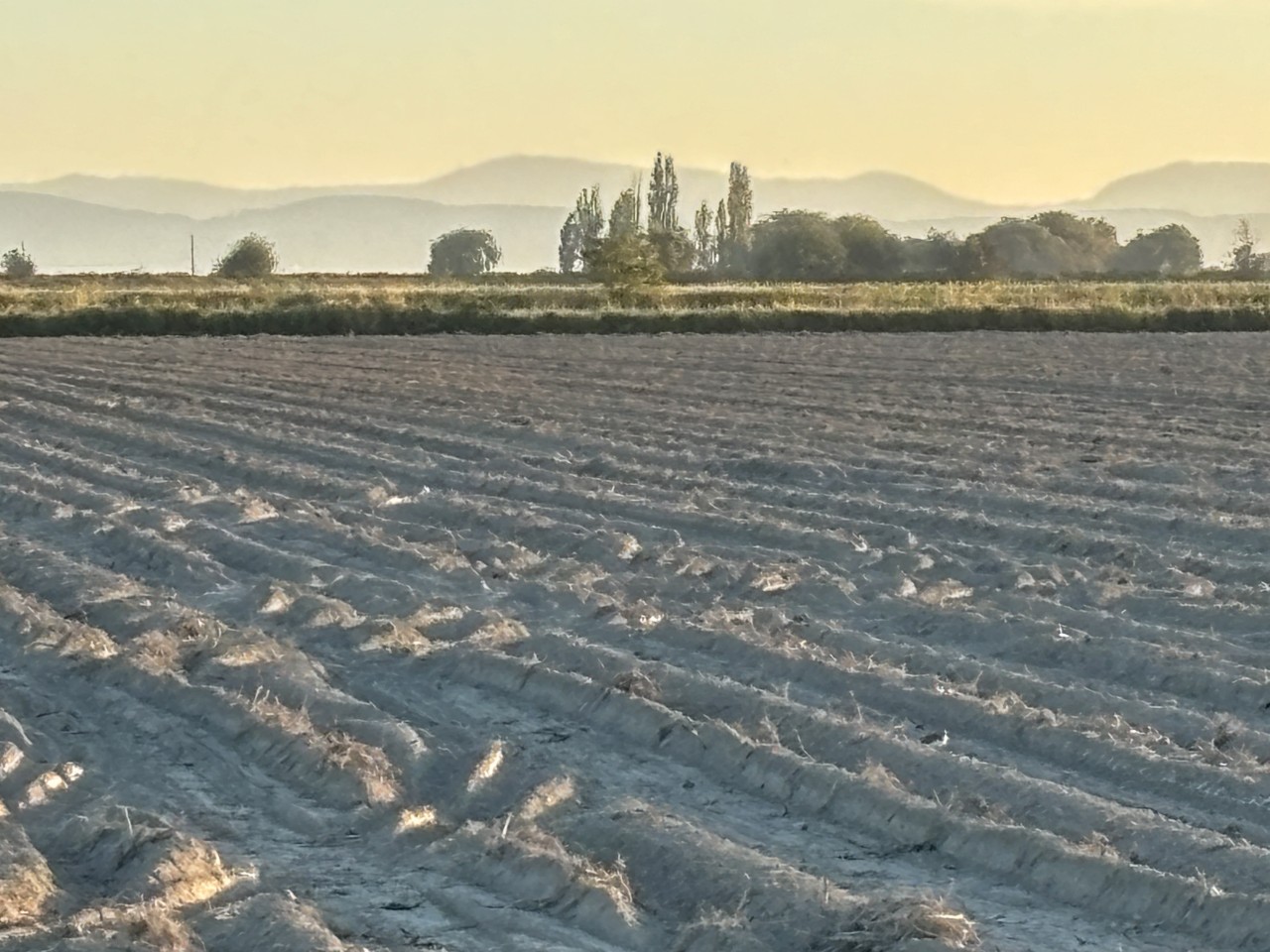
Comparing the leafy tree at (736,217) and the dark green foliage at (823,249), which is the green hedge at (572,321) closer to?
the dark green foliage at (823,249)

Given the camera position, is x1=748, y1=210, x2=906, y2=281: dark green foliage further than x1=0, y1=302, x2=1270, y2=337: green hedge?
Yes

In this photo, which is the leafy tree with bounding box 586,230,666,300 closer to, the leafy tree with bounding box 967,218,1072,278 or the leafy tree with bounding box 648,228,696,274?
the leafy tree with bounding box 648,228,696,274

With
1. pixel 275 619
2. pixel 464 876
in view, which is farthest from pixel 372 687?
Result: pixel 464 876

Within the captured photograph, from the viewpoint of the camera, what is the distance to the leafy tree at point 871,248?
9450cm

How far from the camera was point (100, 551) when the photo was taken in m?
9.16

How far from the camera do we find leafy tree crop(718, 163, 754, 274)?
111938 millimetres

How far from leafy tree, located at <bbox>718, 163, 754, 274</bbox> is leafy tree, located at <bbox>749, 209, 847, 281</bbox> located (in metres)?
14.5

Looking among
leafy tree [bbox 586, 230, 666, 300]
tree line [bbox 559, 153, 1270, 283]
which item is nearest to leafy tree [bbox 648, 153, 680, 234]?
tree line [bbox 559, 153, 1270, 283]

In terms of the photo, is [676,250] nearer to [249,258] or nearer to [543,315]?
[249,258]

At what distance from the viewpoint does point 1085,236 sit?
115062mm

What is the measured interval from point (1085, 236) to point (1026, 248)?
500 inches

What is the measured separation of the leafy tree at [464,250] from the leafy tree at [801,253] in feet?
127

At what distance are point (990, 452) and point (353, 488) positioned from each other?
522 cm

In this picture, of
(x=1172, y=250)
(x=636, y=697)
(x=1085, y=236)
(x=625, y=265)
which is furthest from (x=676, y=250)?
(x=636, y=697)
